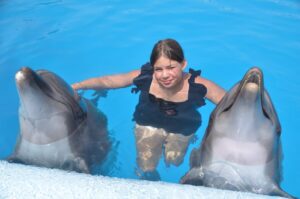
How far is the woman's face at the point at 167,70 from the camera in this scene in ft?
15.9

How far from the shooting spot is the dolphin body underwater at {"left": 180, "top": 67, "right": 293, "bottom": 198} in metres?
3.50

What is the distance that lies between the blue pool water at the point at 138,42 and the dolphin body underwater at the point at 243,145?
248cm

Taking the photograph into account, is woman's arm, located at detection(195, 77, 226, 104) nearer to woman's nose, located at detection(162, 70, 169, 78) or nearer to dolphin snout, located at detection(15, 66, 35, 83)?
woman's nose, located at detection(162, 70, 169, 78)

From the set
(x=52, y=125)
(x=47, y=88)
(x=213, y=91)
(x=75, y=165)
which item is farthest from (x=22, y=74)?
(x=213, y=91)

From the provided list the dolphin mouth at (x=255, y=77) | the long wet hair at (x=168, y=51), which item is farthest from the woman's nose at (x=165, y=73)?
the dolphin mouth at (x=255, y=77)

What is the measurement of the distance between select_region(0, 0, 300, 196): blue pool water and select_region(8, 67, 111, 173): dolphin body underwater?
6.78ft

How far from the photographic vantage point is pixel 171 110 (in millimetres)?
5484

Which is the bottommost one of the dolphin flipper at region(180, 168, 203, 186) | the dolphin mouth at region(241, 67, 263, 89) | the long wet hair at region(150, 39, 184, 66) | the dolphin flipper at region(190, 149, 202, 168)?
the dolphin flipper at region(180, 168, 203, 186)

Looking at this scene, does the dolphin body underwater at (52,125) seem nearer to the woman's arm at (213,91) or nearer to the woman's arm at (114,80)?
the woman's arm at (114,80)

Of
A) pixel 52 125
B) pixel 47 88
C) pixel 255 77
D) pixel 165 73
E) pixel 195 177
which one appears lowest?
pixel 195 177

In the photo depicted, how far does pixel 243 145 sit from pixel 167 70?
4.81 feet

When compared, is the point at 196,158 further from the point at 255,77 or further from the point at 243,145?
the point at 255,77

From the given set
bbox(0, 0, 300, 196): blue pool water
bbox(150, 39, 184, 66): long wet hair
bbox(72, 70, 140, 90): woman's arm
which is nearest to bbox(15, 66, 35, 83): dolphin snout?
bbox(150, 39, 184, 66): long wet hair

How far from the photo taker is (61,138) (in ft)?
13.8
